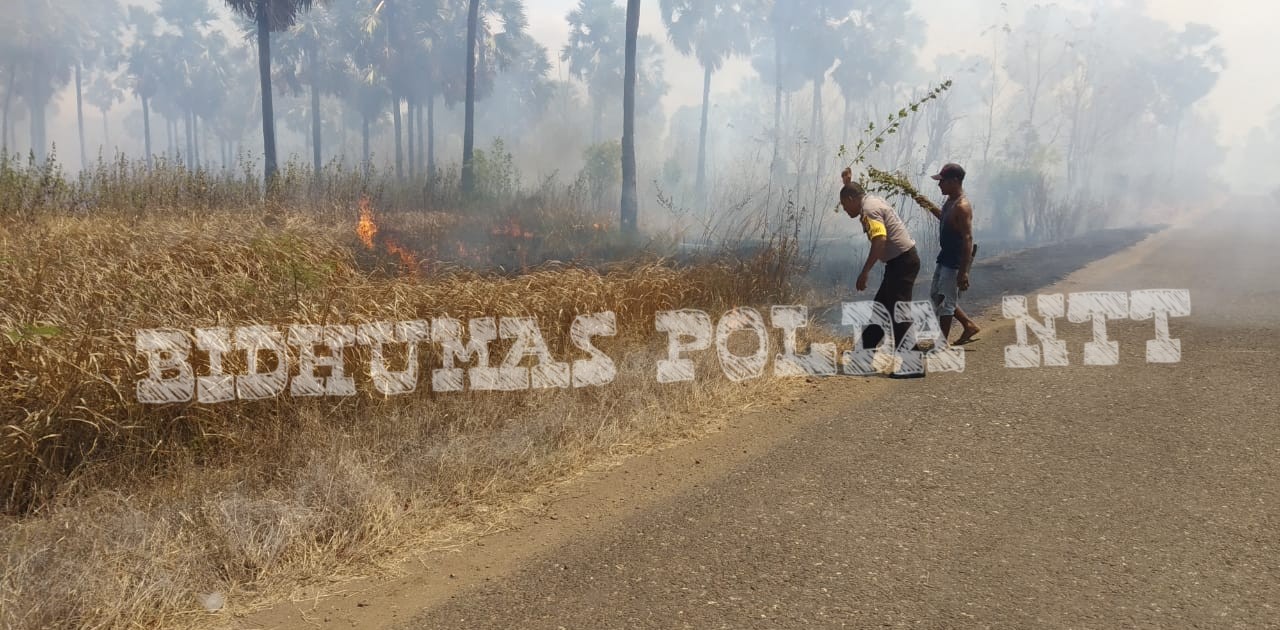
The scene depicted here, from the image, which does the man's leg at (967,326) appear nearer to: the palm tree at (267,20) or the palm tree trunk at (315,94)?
the palm tree at (267,20)

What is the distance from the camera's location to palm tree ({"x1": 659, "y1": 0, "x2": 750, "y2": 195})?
171 feet

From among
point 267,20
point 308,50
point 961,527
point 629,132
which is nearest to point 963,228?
point 961,527

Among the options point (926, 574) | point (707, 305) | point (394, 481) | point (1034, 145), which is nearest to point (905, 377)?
point (707, 305)

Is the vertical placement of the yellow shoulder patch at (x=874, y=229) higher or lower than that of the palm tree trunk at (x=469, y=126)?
lower

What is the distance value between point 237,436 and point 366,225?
24.6 ft

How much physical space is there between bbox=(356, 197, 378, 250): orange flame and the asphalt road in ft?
23.7

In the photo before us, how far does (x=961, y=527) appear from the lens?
332cm

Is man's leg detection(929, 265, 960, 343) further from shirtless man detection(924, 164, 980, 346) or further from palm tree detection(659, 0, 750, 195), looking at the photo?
palm tree detection(659, 0, 750, 195)

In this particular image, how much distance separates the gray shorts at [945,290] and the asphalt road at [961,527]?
3.23 feet

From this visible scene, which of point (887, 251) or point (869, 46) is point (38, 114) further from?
point (887, 251)

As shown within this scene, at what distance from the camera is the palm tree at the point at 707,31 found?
52.1 metres

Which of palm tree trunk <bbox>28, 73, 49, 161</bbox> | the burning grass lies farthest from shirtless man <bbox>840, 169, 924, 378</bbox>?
palm tree trunk <bbox>28, 73, 49, 161</bbox>

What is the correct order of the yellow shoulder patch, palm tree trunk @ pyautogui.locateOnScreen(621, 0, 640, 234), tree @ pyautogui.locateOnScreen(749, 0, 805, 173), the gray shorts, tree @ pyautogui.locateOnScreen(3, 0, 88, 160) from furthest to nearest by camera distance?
tree @ pyautogui.locateOnScreen(3, 0, 88, 160) → tree @ pyautogui.locateOnScreen(749, 0, 805, 173) → palm tree trunk @ pyautogui.locateOnScreen(621, 0, 640, 234) → the gray shorts → the yellow shoulder patch

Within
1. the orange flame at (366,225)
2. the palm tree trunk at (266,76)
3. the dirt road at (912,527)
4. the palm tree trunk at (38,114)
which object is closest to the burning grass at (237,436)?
the dirt road at (912,527)
